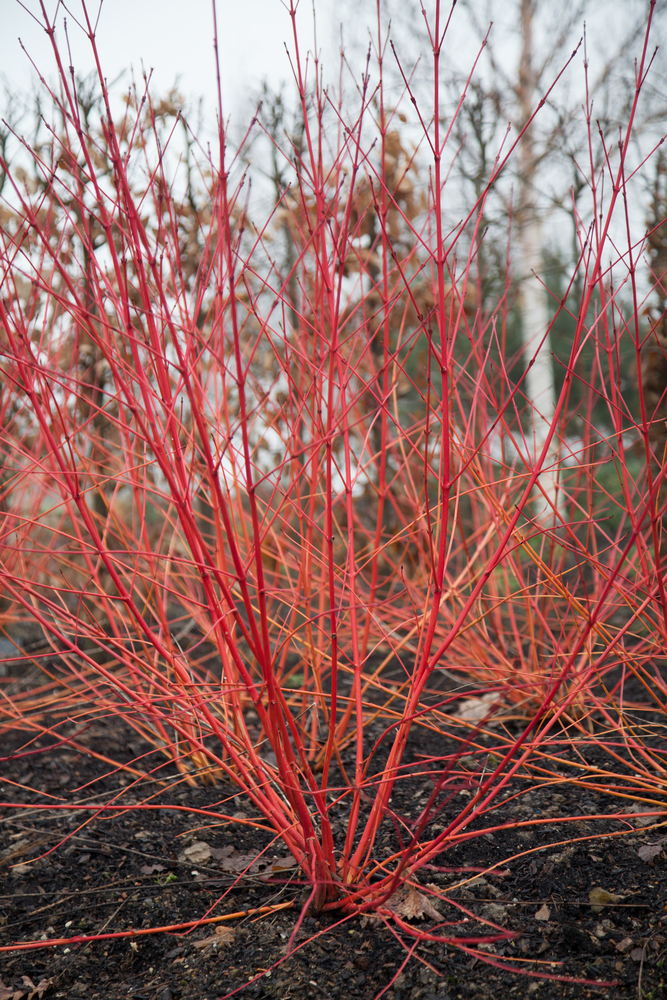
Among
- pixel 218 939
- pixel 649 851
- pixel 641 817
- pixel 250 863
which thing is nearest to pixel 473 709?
pixel 641 817

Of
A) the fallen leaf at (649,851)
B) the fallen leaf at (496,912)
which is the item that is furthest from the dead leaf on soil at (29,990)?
the fallen leaf at (649,851)

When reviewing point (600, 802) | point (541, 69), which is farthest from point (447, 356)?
point (541, 69)

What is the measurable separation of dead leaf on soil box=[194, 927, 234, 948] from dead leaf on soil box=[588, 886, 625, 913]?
0.81 m

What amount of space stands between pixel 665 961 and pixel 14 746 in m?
2.49

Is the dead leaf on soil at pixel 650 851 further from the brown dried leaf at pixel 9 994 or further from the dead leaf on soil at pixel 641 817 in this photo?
the brown dried leaf at pixel 9 994

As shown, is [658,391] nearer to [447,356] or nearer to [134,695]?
[447,356]

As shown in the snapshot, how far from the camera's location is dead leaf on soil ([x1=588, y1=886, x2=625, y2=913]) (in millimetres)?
1514

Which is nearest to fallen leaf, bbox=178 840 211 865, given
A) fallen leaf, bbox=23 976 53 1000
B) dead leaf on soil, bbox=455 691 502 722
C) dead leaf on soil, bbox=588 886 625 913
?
fallen leaf, bbox=23 976 53 1000

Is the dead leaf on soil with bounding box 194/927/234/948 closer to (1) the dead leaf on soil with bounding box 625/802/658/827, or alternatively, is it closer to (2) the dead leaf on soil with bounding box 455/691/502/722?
(1) the dead leaf on soil with bounding box 625/802/658/827

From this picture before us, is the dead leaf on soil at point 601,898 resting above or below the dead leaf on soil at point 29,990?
below

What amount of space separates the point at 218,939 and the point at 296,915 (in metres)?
0.18

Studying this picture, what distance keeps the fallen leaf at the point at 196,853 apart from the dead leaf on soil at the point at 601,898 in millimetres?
1000

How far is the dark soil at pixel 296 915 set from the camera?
1373 millimetres

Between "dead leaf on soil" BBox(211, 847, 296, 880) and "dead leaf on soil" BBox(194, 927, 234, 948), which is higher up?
"dead leaf on soil" BBox(211, 847, 296, 880)
